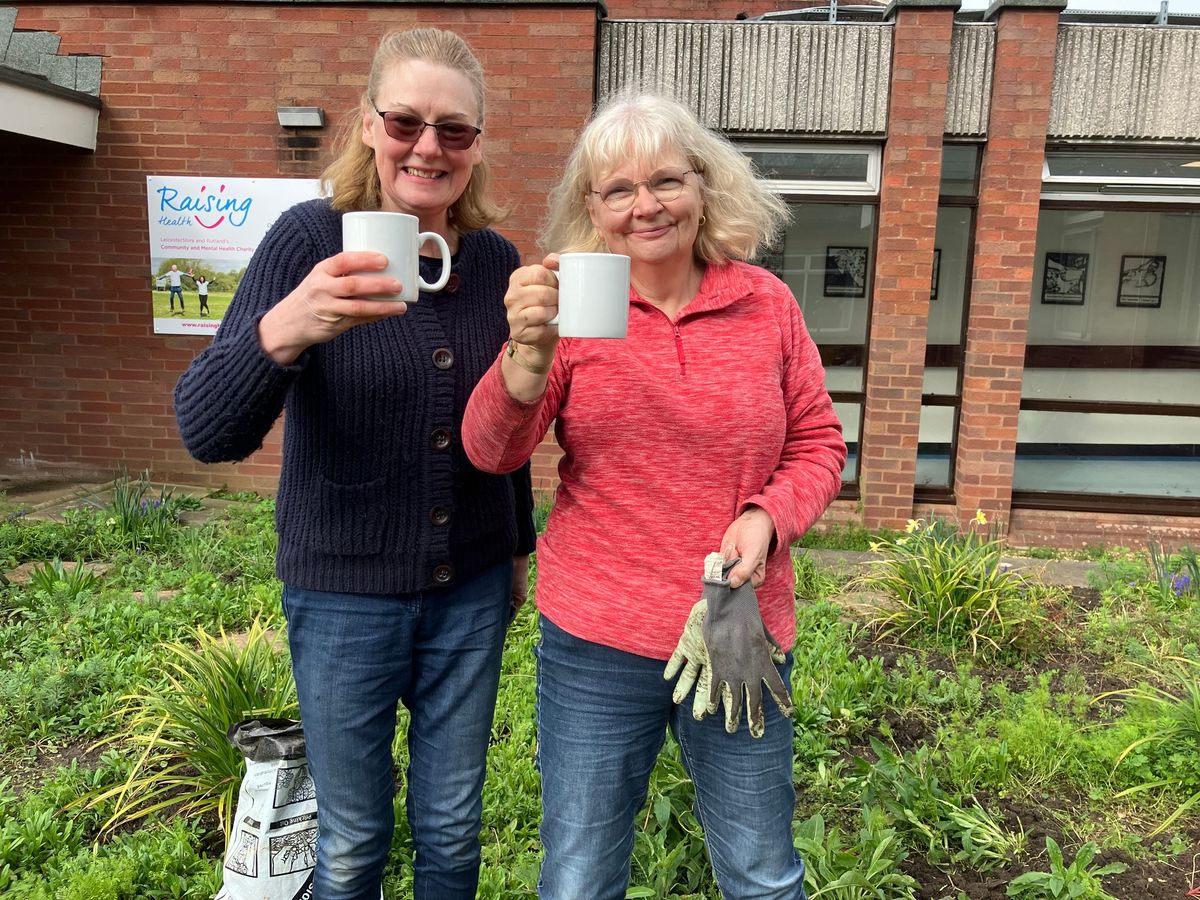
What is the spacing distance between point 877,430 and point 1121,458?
2.34 m

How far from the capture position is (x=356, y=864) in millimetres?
1854

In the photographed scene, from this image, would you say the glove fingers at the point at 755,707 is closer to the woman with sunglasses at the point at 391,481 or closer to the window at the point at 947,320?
the woman with sunglasses at the point at 391,481

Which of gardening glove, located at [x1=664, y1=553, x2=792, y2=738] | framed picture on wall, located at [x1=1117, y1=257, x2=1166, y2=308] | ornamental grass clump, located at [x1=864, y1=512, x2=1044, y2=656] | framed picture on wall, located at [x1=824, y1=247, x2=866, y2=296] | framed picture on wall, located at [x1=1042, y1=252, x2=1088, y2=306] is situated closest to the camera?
gardening glove, located at [x1=664, y1=553, x2=792, y2=738]


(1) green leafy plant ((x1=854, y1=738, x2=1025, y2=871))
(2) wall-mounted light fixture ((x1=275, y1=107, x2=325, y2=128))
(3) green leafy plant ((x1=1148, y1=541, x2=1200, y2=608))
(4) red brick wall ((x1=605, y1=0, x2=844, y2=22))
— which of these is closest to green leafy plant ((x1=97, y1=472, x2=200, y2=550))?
(2) wall-mounted light fixture ((x1=275, y1=107, x2=325, y2=128))

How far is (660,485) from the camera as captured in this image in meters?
1.65

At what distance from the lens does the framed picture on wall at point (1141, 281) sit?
7.12 metres

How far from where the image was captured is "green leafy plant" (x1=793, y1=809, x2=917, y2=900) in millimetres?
2287

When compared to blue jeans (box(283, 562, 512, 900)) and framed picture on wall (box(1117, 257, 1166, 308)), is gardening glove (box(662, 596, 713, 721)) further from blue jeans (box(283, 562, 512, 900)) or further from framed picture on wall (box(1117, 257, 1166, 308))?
framed picture on wall (box(1117, 257, 1166, 308))

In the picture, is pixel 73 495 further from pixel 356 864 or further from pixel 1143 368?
pixel 1143 368

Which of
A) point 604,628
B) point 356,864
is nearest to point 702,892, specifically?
point 356,864

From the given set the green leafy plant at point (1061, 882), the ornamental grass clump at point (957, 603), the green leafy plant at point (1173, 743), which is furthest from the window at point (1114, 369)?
the green leafy plant at point (1061, 882)

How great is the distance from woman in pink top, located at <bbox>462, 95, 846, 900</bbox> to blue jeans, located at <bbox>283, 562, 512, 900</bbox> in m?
0.18

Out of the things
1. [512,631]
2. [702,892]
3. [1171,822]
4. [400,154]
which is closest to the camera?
[400,154]

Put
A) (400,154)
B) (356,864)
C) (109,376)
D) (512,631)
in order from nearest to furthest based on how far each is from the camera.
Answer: (400,154)
(356,864)
(512,631)
(109,376)
